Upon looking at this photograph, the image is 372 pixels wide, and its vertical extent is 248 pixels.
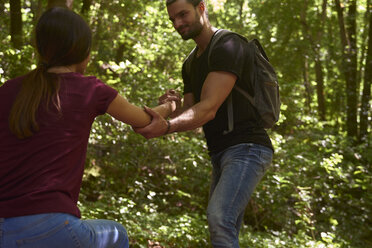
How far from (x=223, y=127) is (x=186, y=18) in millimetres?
1007

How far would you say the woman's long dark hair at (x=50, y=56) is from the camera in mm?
2220

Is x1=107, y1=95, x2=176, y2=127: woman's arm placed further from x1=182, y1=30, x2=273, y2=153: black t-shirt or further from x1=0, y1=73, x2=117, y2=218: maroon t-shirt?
x1=182, y1=30, x2=273, y2=153: black t-shirt

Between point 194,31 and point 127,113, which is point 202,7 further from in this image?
point 127,113

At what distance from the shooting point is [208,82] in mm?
3496

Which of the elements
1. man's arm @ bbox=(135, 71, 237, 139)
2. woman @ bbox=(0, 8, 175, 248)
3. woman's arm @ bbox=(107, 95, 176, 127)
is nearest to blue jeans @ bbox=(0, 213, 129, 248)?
woman @ bbox=(0, 8, 175, 248)

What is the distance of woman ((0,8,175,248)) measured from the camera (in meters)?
2.15

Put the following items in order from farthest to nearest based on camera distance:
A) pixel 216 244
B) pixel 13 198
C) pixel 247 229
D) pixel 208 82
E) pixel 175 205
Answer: pixel 175 205, pixel 247 229, pixel 208 82, pixel 216 244, pixel 13 198

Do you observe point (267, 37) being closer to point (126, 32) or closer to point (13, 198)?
point (126, 32)

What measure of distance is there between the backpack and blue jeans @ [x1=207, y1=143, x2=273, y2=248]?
220 millimetres

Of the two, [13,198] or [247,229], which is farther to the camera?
[247,229]

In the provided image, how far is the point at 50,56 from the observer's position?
245 cm

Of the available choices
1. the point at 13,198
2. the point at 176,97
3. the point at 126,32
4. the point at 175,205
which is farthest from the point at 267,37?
the point at 13,198

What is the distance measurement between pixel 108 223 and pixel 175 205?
23.2ft

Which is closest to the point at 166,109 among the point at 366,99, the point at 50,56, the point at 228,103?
the point at 228,103
